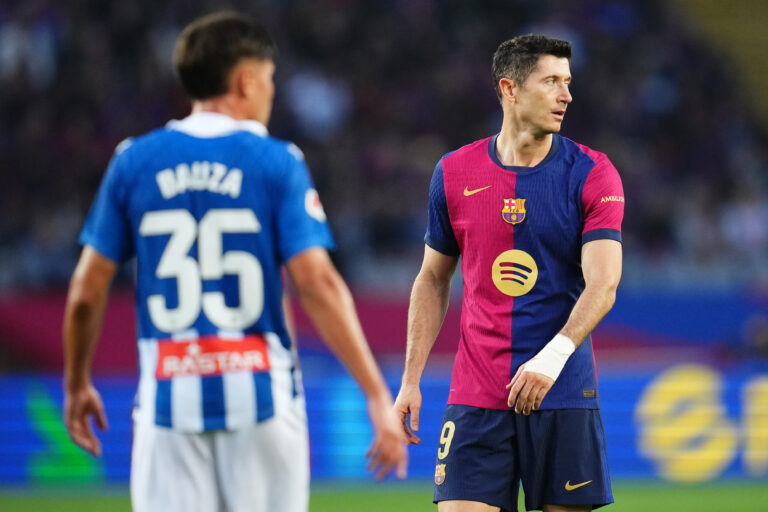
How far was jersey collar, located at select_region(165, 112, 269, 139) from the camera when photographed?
3594mm

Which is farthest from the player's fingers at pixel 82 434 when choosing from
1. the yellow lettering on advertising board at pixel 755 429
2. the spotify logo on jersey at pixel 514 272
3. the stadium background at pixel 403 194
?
the yellow lettering on advertising board at pixel 755 429

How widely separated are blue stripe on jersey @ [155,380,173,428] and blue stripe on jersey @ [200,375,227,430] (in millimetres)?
108

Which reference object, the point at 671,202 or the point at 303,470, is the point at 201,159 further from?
the point at 671,202

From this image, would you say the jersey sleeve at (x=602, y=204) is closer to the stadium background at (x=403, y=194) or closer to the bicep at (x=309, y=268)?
the bicep at (x=309, y=268)

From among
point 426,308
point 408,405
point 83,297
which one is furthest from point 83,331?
point 426,308

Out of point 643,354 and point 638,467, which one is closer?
point 638,467

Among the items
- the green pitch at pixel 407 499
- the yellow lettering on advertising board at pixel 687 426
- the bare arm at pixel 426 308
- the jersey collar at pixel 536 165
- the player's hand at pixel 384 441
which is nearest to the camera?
the player's hand at pixel 384 441

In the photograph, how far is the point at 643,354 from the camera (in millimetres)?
13297

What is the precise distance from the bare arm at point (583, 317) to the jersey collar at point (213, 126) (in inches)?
53.5

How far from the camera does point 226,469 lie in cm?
355

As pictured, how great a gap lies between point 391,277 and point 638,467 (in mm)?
3546

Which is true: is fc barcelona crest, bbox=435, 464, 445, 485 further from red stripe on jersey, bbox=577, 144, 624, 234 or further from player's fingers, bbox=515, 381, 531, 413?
red stripe on jersey, bbox=577, 144, 624, 234

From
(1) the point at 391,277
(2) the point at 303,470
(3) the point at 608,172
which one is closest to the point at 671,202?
(1) the point at 391,277

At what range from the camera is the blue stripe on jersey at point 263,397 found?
3.56 m
